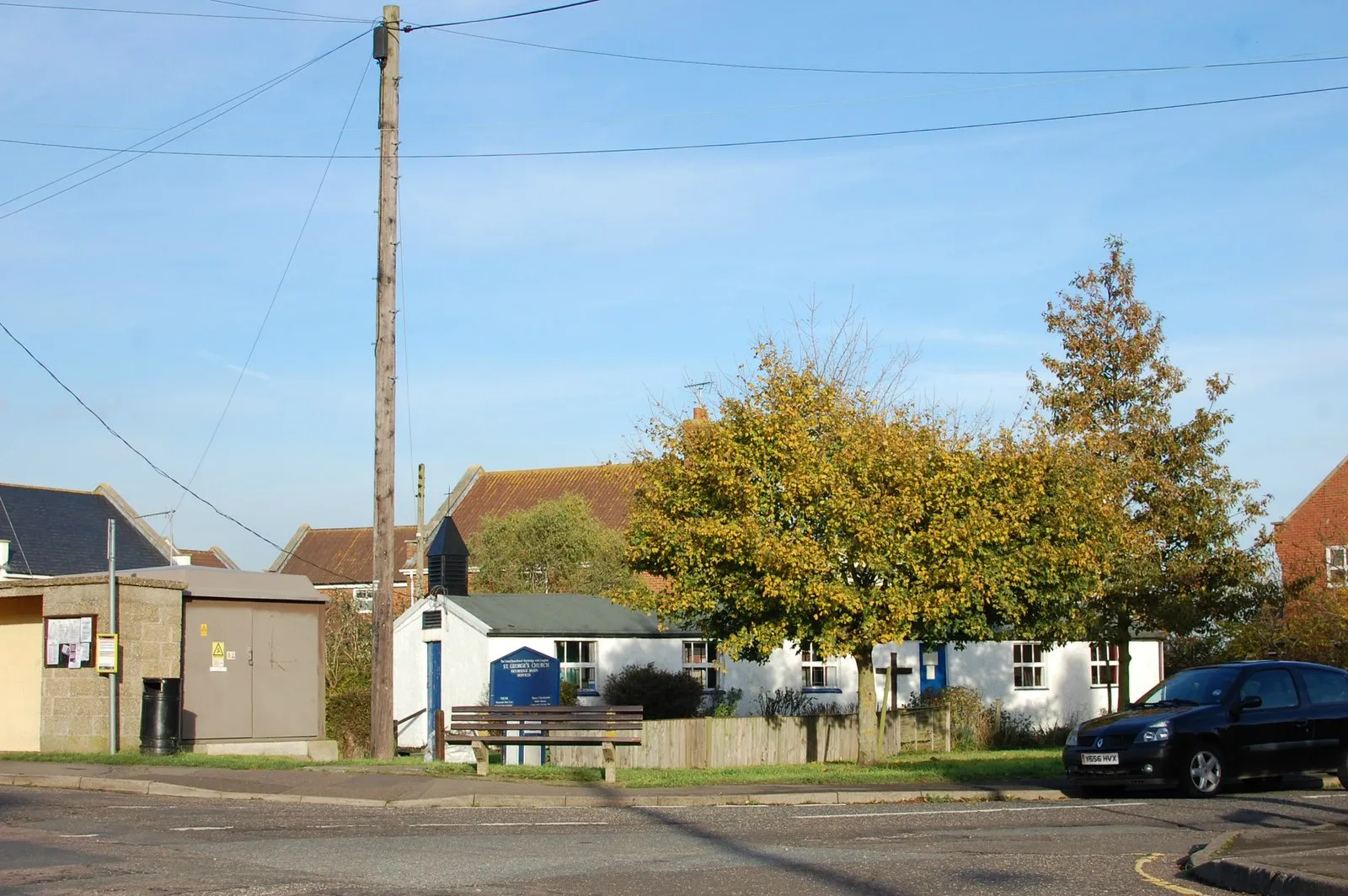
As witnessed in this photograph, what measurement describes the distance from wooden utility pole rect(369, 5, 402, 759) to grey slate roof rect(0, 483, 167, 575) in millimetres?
28904

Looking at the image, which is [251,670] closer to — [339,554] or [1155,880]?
[1155,880]

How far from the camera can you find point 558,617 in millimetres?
Answer: 30531

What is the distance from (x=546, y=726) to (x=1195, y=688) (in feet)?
26.4

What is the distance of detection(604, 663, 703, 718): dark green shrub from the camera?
29.0 metres

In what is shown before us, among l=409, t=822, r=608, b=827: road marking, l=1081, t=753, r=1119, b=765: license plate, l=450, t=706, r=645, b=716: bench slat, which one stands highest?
l=450, t=706, r=645, b=716: bench slat

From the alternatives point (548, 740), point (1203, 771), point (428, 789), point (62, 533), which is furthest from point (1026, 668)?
point (62, 533)

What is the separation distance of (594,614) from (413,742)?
479 cm

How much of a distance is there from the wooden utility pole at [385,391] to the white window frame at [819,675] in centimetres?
1378

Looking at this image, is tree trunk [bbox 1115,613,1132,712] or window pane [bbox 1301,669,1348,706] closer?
window pane [bbox 1301,669,1348,706]

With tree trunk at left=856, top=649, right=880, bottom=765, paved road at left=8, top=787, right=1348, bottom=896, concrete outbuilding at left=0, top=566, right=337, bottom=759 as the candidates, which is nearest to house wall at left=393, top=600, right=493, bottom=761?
concrete outbuilding at left=0, top=566, right=337, bottom=759

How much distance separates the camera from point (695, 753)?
23.1 m

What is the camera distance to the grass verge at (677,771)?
17766 millimetres

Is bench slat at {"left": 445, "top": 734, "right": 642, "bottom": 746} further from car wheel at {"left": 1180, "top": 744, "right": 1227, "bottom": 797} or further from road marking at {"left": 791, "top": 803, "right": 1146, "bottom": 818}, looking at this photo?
car wheel at {"left": 1180, "top": 744, "right": 1227, "bottom": 797}

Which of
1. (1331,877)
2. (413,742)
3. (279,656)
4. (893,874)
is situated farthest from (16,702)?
(1331,877)
